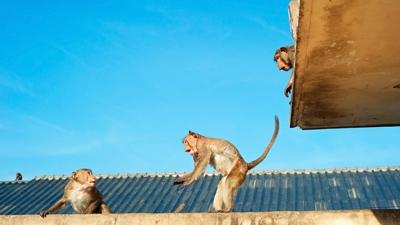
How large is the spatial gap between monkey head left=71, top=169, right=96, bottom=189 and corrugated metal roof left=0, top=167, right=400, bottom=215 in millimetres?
4646

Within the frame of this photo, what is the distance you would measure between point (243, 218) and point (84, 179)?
175 inches

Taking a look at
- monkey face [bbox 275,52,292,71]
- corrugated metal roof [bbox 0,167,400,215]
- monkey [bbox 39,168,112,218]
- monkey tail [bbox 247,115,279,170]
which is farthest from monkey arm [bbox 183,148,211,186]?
corrugated metal roof [bbox 0,167,400,215]

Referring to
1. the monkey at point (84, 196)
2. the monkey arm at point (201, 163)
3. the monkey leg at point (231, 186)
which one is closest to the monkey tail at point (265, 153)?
the monkey leg at point (231, 186)

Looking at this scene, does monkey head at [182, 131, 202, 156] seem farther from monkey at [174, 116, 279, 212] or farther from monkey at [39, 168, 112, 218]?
monkey at [39, 168, 112, 218]

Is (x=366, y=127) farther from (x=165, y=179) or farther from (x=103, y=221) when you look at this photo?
(x=165, y=179)

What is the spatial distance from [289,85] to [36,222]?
4715mm

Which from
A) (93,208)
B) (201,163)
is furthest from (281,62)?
(93,208)

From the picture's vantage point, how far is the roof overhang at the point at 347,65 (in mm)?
5637

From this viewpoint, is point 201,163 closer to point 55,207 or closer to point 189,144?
point 189,144

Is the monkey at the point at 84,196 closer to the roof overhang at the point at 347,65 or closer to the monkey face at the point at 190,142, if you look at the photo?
the monkey face at the point at 190,142

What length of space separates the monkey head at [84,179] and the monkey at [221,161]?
86.0 inches

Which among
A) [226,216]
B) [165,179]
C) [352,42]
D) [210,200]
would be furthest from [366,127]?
[165,179]

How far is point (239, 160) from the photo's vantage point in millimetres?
10117

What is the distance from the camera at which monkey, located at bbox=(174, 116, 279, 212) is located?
31.7 feet
